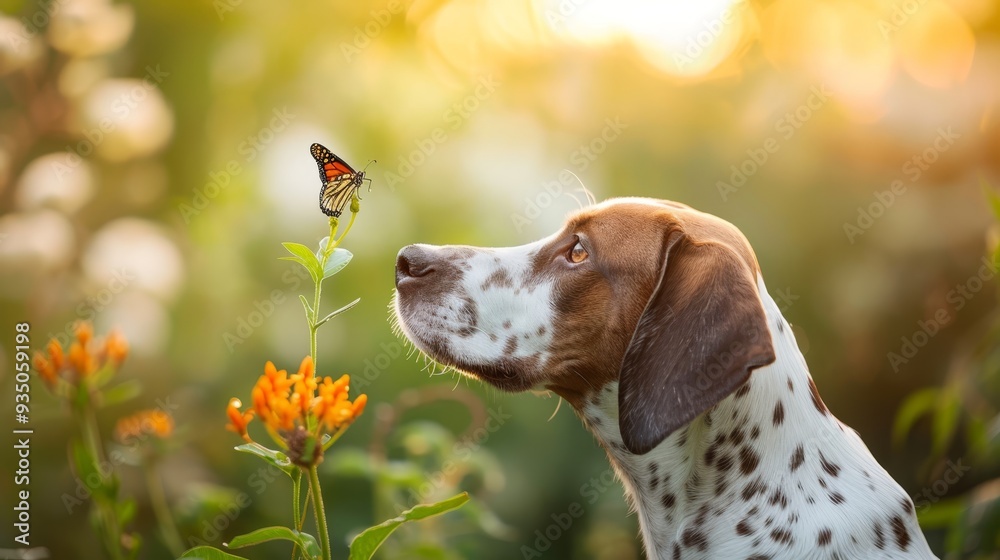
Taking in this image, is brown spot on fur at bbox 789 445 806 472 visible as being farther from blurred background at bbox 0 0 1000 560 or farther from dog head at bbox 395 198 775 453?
blurred background at bbox 0 0 1000 560

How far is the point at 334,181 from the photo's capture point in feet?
4.86

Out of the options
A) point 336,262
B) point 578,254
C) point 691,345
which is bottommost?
point 691,345

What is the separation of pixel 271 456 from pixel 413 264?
0.82 m

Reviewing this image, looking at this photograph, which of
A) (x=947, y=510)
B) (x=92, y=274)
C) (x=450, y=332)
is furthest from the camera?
(x=92, y=274)

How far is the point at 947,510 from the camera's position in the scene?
2686 millimetres

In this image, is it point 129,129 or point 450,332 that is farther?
point 129,129

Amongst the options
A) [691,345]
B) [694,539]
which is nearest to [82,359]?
[691,345]

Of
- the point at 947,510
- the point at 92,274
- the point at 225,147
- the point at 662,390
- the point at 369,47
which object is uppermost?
the point at 369,47

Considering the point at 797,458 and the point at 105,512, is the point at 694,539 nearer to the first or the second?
the point at 797,458

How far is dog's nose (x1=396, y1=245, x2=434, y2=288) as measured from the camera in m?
1.98

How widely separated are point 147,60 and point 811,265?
333cm

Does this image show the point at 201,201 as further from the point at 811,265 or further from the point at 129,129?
the point at 811,265

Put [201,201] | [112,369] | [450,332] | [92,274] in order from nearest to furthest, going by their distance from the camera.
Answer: [112,369]
[450,332]
[92,274]
[201,201]

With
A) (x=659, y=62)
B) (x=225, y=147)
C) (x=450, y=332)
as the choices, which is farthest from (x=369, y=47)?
(x=450, y=332)
